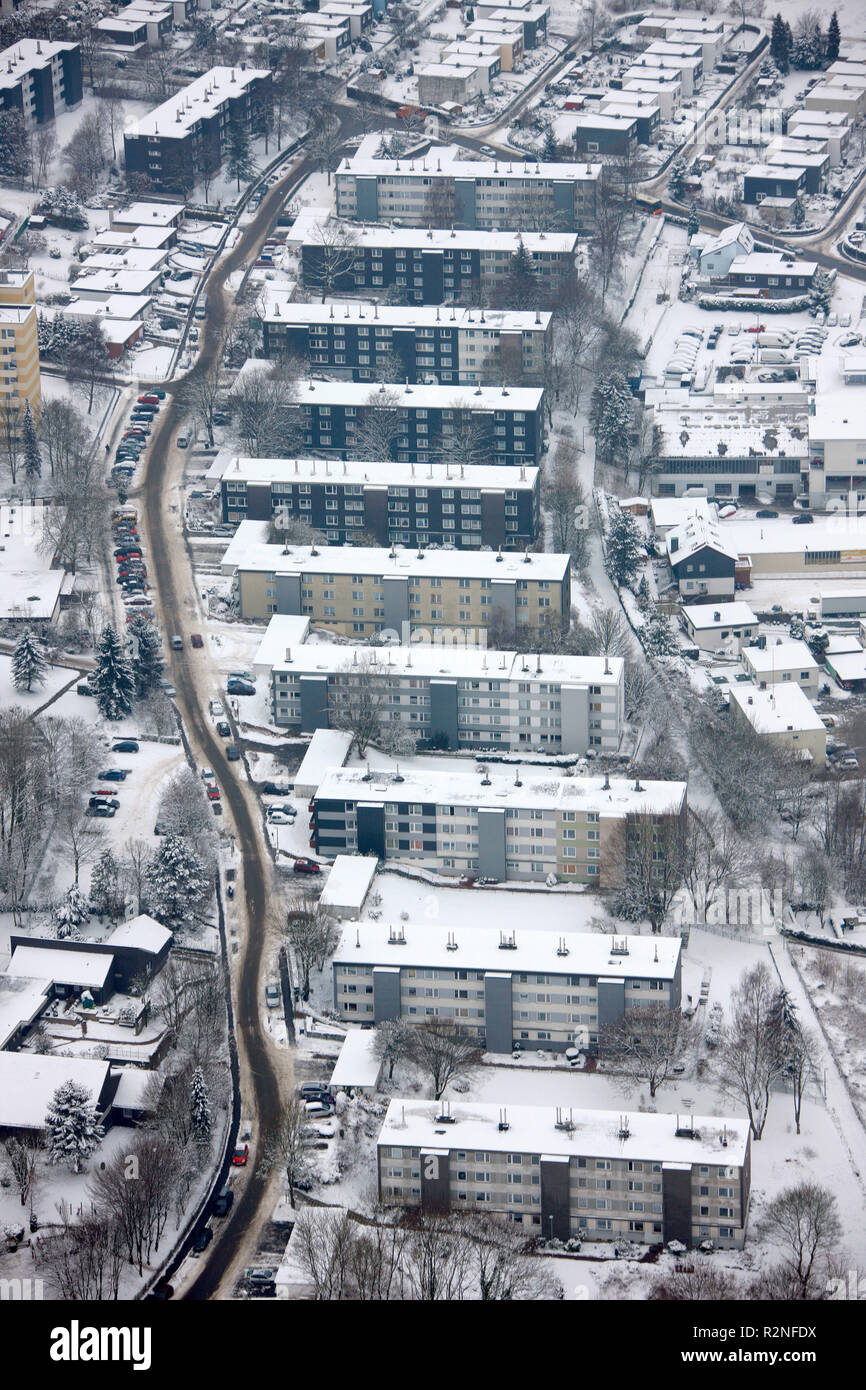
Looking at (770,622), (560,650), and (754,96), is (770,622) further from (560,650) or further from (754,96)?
(754,96)

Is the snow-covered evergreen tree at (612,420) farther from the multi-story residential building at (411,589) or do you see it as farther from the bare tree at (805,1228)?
the bare tree at (805,1228)

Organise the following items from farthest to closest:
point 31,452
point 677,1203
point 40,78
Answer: point 40,78 < point 31,452 < point 677,1203

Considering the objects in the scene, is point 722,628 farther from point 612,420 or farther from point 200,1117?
point 200,1117

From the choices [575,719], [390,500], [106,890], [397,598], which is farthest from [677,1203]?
[390,500]

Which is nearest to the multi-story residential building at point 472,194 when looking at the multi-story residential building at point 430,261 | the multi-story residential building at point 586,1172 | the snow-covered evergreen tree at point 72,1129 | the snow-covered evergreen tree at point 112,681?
the multi-story residential building at point 430,261

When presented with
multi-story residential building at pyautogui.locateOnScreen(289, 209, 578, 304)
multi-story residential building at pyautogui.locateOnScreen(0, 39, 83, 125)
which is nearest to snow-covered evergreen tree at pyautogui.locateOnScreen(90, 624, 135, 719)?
multi-story residential building at pyautogui.locateOnScreen(289, 209, 578, 304)

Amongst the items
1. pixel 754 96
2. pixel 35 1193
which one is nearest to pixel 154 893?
pixel 35 1193
